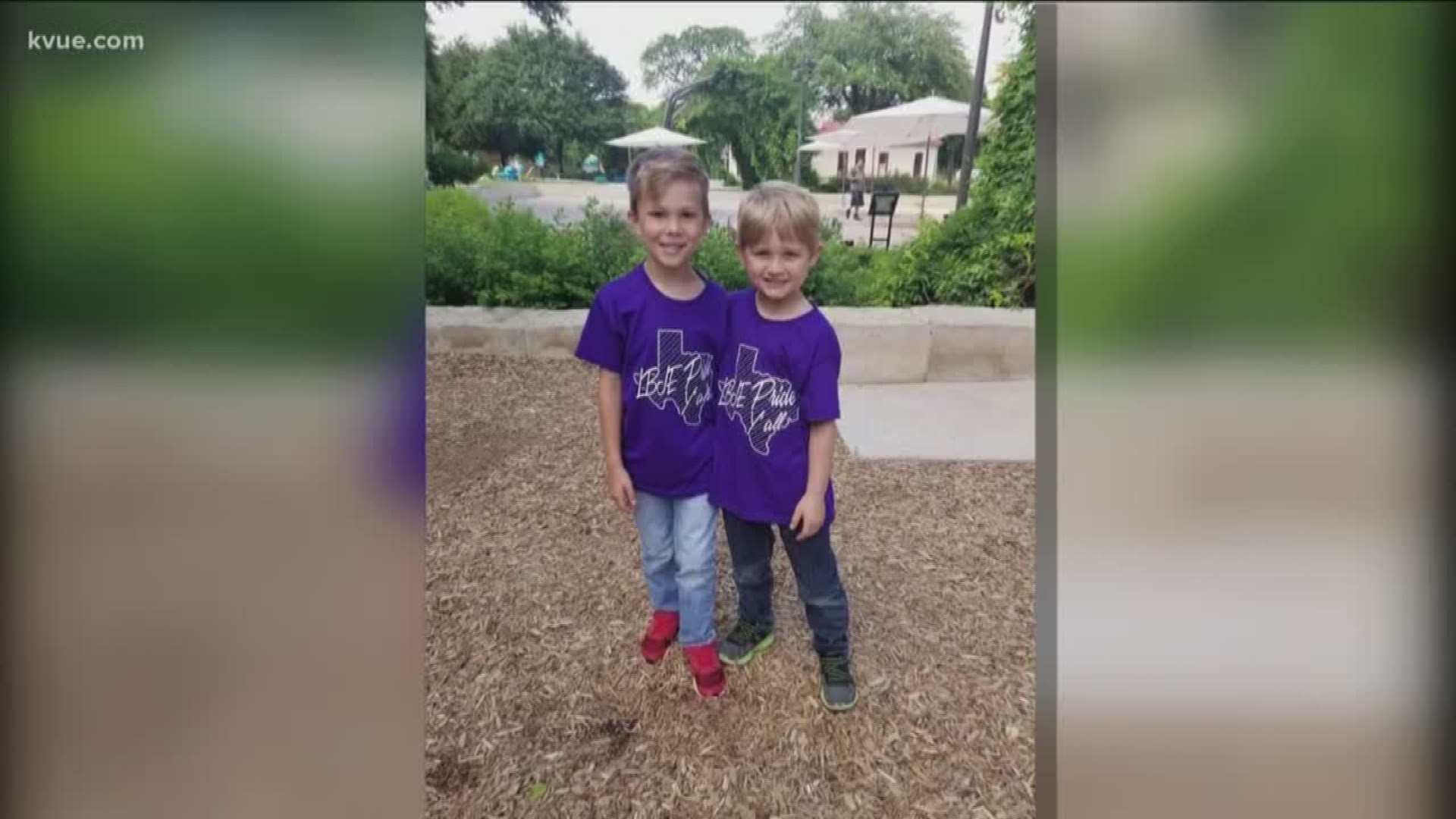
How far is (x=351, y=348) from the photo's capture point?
1.23 metres

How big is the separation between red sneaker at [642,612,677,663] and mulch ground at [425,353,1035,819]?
53 millimetres

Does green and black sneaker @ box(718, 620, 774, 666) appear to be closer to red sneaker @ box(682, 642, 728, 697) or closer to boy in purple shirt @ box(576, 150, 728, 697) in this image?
red sneaker @ box(682, 642, 728, 697)

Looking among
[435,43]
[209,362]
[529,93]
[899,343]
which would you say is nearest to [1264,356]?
[209,362]

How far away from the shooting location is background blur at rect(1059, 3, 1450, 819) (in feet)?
3.44

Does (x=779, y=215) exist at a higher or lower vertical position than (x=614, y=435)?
higher

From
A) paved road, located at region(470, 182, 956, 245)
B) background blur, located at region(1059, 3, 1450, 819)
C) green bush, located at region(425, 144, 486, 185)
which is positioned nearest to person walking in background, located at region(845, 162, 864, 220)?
paved road, located at region(470, 182, 956, 245)

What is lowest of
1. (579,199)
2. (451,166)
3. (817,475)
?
Result: (817,475)

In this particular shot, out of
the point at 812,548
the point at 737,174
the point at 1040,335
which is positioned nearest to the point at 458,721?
the point at 812,548

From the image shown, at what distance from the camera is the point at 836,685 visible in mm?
2658

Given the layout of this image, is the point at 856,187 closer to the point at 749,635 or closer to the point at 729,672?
the point at 749,635

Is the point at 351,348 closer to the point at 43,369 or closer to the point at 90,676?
the point at 43,369

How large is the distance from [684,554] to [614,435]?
0.45 m

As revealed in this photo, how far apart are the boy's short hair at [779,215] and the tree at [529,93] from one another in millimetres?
6989

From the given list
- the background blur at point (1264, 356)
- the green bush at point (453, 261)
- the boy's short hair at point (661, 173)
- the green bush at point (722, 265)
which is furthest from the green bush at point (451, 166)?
the background blur at point (1264, 356)
